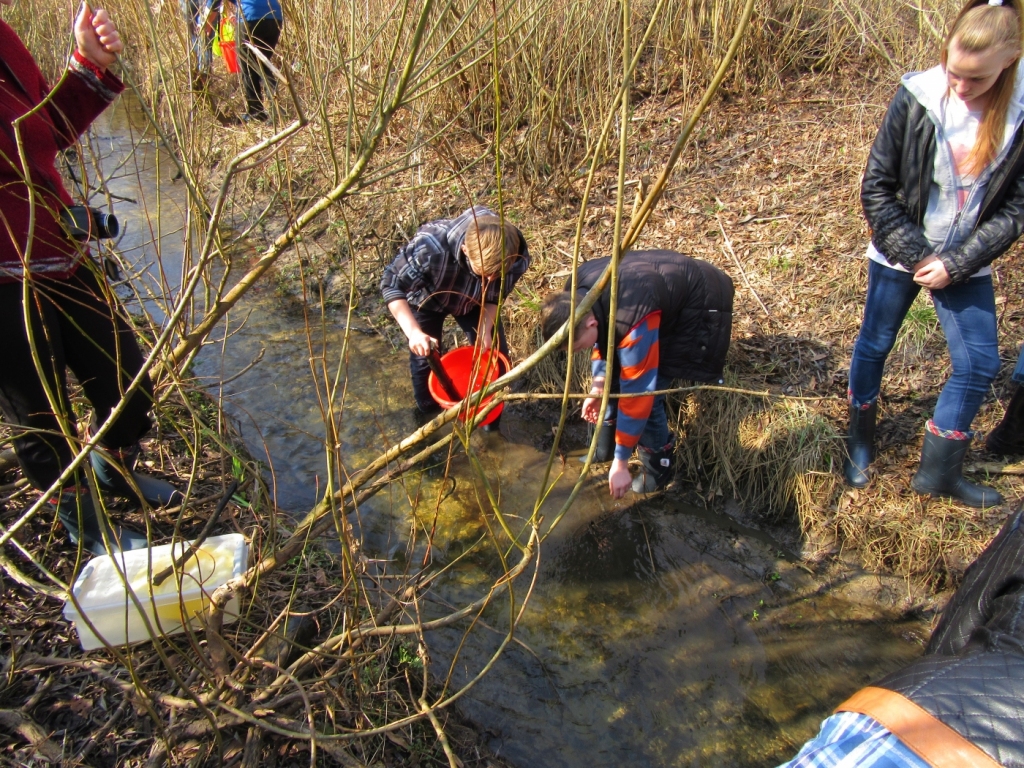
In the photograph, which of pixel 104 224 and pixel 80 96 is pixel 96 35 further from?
pixel 104 224

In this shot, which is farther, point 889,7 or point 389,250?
point 389,250

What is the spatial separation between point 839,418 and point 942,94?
1.51 metres

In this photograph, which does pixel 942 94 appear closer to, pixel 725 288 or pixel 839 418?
pixel 725 288

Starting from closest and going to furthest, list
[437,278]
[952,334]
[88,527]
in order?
1. [88,527]
2. [952,334]
3. [437,278]

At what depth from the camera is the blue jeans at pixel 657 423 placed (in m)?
3.06

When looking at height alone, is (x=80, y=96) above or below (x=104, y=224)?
above

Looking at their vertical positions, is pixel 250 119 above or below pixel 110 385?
above

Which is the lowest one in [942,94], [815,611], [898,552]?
[815,611]

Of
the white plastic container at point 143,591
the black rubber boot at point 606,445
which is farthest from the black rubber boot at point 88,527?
the black rubber boot at point 606,445

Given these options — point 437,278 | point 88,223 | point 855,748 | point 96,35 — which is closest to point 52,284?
point 88,223

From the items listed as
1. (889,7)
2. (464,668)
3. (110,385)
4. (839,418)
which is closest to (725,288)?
(839,418)

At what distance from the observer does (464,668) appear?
8.54ft

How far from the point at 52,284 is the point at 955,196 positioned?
3.05 meters

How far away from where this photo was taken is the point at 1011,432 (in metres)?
2.93
